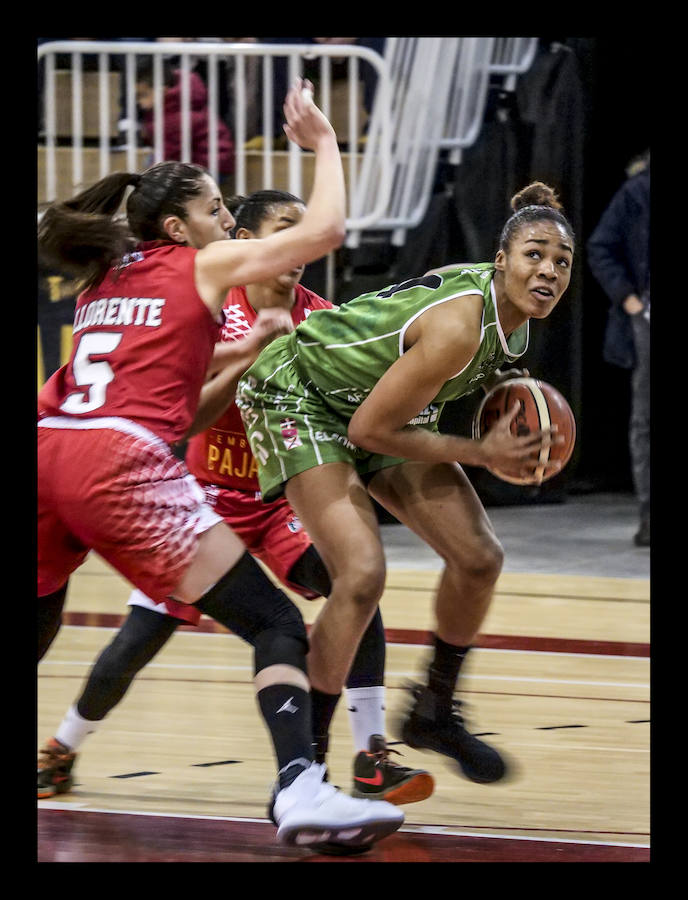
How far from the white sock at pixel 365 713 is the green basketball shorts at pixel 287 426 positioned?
55 cm

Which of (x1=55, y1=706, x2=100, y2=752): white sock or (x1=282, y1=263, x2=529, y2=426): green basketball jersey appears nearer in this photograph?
(x1=282, y1=263, x2=529, y2=426): green basketball jersey

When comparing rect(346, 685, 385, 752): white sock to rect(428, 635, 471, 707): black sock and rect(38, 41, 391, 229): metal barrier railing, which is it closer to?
rect(428, 635, 471, 707): black sock

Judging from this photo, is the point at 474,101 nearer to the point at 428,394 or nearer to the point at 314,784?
the point at 428,394

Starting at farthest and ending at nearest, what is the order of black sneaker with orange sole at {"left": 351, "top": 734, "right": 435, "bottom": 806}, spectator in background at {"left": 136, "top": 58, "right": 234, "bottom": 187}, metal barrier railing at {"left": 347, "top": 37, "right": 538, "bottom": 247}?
1. metal barrier railing at {"left": 347, "top": 37, "right": 538, "bottom": 247}
2. spectator in background at {"left": 136, "top": 58, "right": 234, "bottom": 187}
3. black sneaker with orange sole at {"left": 351, "top": 734, "right": 435, "bottom": 806}

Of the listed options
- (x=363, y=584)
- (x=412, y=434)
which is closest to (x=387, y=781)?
(x=363, y=584)

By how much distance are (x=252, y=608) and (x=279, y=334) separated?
83cm

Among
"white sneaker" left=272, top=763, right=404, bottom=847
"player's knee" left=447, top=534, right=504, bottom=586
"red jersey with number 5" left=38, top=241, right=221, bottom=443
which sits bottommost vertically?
"white sneaker" left=272, top=763, right=404, bottom=847

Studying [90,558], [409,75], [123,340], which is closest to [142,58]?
[409,75]

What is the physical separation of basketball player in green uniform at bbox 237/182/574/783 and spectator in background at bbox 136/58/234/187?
14.9 feet

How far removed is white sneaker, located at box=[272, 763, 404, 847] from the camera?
2.76 m

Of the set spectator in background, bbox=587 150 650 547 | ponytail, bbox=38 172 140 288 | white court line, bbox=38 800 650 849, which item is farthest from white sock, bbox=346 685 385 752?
spectator in background, bbox=587 150 650 547

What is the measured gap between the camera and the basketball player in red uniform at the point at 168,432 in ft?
9.46

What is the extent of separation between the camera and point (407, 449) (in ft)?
A: 10.5

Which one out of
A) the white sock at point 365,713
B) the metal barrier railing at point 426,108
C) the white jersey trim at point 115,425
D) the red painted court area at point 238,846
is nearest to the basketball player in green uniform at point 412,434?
the white sock at point 365,713
